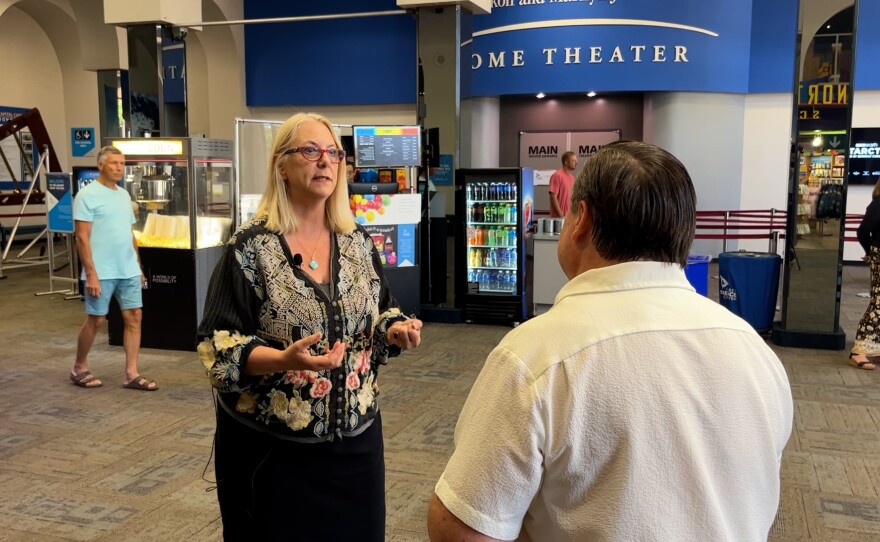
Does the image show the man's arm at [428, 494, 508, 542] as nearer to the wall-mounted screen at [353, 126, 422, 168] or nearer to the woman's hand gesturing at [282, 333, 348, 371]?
the woman's hand gesturing at [282, 333, 348, 371]

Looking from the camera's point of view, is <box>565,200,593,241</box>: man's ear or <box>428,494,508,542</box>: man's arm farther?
<box>565,200,593,241</box>: man's ear

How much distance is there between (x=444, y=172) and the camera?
8.13m

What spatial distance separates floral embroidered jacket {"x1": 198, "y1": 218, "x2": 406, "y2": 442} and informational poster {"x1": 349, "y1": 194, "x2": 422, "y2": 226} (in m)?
5.68

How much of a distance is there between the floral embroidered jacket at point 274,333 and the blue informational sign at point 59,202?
824cm

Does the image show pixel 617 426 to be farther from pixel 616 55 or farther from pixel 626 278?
pixel 616 55

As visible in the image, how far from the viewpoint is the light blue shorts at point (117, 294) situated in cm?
535

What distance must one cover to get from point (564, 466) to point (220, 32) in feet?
43.1

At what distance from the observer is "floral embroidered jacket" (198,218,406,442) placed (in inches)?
78.1

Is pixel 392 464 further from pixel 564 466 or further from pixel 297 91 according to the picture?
pixel 297 91

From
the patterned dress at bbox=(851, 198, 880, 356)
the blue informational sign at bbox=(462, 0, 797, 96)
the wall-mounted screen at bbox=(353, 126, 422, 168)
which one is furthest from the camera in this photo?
the blue informational sign at bbox=(462, 0, 797, 96)

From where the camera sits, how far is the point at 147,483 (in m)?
3.89

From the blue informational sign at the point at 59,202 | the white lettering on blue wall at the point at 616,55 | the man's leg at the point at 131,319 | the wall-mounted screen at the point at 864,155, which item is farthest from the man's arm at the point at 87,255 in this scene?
the wall-mounted screen at the point at 864,155

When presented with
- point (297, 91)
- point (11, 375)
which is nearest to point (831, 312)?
point (11, 375)

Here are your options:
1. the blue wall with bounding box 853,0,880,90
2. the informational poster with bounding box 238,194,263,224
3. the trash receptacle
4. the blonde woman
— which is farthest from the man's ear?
the blue wall with bounding box 853,0,880,90
